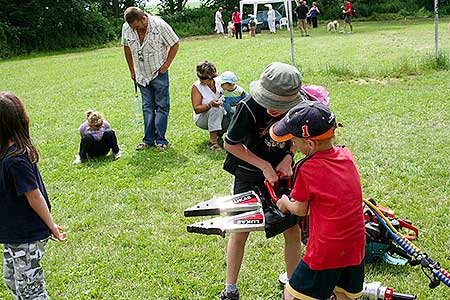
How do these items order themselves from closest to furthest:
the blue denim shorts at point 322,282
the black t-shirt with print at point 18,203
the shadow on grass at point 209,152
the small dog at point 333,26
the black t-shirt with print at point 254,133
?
the blue denim shorts at point 322,282
the black t-shirt with print at point 18,203
the black t-shirt with print at point 254,133
the shadow on grass at point 209,152
the small dog at point 333,26

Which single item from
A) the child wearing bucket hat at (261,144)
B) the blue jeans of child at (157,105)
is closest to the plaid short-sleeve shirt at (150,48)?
the blue jeans of child at (157,105)

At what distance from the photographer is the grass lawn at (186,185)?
3.76 meters

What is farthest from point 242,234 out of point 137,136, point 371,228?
point 137,136

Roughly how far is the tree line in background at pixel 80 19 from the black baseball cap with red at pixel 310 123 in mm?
24123

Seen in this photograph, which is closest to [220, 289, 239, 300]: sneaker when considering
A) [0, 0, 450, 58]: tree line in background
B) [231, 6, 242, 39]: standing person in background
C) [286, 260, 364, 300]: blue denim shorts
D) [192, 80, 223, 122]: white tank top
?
[286, 260, 364, 300]: blue denim shorts

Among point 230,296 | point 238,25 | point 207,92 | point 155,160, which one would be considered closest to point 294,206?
point 230,296

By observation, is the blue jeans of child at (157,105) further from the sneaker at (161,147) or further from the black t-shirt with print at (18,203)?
the black t-shirt with print at (18,203)

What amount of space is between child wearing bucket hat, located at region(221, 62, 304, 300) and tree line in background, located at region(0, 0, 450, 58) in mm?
23474

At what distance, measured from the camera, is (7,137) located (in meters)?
2.84

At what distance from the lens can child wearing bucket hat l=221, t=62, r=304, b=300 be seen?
9.60ft

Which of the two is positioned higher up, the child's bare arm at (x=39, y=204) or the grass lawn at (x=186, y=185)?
the child's bare arm at (x=39, y=204)

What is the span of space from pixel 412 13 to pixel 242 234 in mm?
31226

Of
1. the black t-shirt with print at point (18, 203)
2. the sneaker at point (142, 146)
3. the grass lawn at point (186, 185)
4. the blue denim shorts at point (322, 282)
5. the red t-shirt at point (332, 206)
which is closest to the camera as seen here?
the red t-shirt at point (332, 206)

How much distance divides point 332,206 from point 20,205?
161cm
